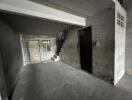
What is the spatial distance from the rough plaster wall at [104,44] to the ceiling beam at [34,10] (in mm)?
1104

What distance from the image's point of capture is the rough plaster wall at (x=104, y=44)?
8.21 feet

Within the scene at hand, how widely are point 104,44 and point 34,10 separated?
98.7 inches

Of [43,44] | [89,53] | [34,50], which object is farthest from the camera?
[43,44]

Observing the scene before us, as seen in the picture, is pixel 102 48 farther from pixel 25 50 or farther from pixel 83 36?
pixel 25 50

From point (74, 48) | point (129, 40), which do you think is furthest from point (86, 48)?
point (129, 40)

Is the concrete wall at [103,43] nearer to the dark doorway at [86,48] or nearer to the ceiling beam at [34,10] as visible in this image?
the dark doorway at [86,48]

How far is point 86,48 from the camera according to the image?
3.73 meters

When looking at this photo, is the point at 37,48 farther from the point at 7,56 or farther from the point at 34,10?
the point at 34,10

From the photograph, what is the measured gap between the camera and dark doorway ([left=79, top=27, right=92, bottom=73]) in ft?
11.5

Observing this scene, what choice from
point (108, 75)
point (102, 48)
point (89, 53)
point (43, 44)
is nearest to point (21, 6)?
point (102, 48)

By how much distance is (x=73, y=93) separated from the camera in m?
2.23

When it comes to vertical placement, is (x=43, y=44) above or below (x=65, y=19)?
below

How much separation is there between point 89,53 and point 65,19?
1.92 meters

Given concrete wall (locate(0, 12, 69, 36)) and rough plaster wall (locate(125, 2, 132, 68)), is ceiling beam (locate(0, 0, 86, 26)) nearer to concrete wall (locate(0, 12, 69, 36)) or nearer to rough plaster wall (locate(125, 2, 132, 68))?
concrete wall (locate(0, 12, 69, 36))
